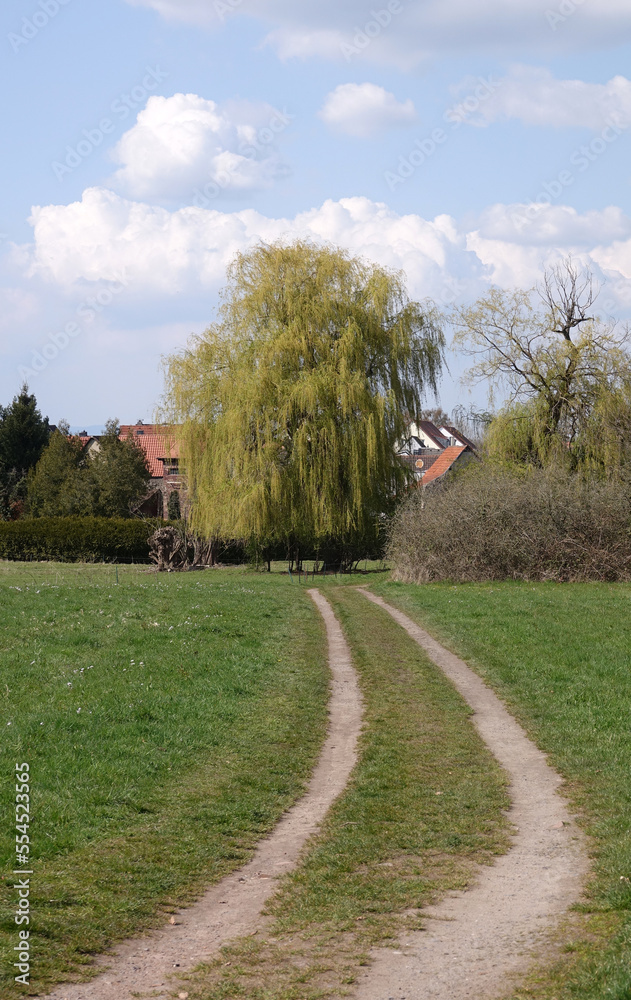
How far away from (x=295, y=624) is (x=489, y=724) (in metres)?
8.17

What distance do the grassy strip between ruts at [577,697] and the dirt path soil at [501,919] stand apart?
0.16 m

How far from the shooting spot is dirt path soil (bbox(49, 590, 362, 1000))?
4.36 meters

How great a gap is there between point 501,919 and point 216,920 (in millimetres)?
1627

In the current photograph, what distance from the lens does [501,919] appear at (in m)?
5.00

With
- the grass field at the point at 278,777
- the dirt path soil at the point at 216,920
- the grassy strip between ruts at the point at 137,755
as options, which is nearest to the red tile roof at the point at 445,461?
the grass field at the point at 278,777

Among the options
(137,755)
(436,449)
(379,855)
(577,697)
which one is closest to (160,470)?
(436,449)

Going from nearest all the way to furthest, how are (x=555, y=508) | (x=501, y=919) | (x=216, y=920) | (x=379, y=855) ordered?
(x=501, y=919) < (x=216, y=920) < (x=379, y=855) < (x=555, y=508)

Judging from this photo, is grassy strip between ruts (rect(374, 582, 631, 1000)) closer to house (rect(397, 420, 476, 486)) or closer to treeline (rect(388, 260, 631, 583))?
treeline (rect(388, 260, 631, 583))

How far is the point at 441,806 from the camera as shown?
23.4ft

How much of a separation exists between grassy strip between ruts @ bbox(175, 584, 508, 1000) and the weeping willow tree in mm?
22635

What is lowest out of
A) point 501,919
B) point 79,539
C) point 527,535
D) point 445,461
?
point 501,919

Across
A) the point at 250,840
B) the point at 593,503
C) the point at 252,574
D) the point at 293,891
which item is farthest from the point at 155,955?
the point at 252,574

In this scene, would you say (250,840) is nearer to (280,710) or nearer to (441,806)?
(441,806)

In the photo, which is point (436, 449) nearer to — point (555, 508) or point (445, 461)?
point (445, 461)
